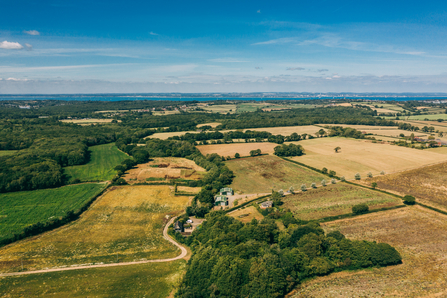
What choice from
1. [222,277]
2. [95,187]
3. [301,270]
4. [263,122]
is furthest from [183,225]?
[263,122]

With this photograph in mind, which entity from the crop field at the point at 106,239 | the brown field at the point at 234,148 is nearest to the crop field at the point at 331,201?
the crop field at the point at 106,239

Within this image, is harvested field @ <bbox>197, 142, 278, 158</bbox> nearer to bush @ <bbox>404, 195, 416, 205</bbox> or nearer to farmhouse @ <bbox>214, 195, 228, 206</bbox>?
farmhouse @ <bbox>214, 195, 228, 206</bbox>

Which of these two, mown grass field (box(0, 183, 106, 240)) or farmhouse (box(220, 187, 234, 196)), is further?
farmhouse (box(220, 187, 234, 196))

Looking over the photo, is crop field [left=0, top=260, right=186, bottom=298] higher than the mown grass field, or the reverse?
the mown grass field

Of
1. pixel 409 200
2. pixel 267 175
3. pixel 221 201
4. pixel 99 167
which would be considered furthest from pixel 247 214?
pixel 99 167

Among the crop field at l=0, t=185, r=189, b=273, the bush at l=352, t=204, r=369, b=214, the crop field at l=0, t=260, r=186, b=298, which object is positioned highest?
the bush at l=352, t=204, r=369, b=214

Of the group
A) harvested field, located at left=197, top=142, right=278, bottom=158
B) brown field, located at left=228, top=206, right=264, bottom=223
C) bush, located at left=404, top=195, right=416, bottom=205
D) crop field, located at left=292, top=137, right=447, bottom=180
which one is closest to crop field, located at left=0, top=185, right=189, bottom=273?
brown field, located at left=228, top=206, right=264, bottom=223

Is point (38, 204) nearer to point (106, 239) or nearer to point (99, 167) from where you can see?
point (106, 239)
